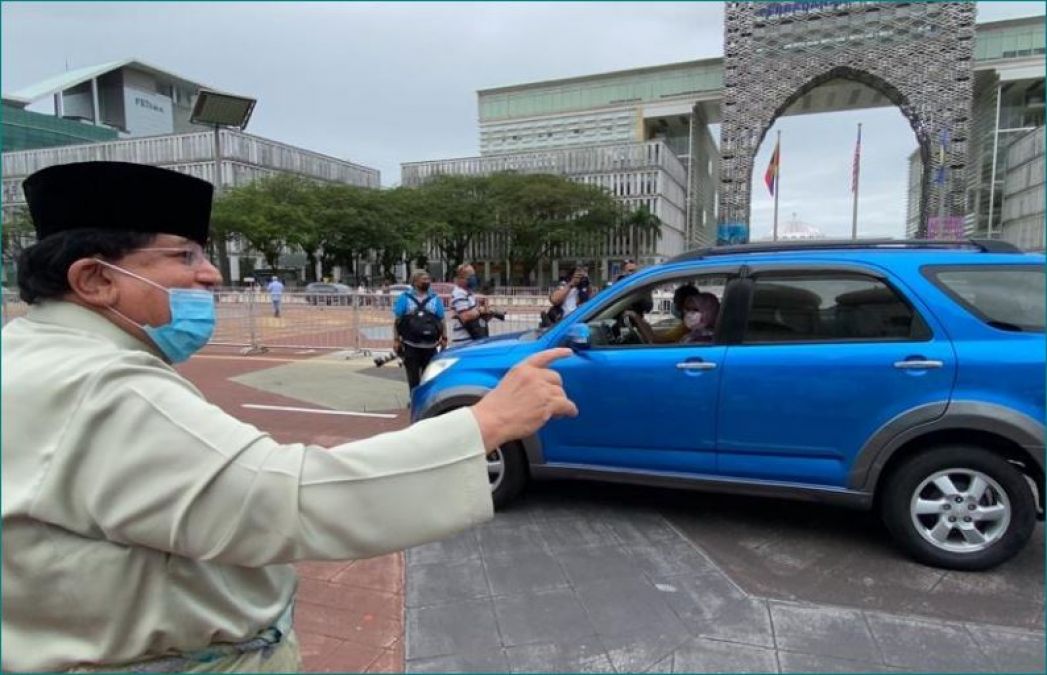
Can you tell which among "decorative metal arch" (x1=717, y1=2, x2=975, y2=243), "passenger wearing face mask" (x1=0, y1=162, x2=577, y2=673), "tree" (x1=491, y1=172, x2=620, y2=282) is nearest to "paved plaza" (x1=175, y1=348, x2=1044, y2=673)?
"passenger wearing face mask" (x1=0, y1=162, x2=577, y2=673)

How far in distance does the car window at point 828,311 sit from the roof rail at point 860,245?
1.03 feet

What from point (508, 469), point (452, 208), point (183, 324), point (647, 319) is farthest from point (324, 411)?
point (452, 208)

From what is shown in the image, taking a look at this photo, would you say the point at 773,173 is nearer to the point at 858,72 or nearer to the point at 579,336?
the point at 858,72

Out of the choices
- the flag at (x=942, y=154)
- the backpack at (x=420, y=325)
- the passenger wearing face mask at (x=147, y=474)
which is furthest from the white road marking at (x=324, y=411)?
the flag at (x=942, y=154)

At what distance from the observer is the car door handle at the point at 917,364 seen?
351 centimetres

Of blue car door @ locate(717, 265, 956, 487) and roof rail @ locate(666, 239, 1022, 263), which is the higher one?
roof rail @ locate(666, 239, 1022, 263)

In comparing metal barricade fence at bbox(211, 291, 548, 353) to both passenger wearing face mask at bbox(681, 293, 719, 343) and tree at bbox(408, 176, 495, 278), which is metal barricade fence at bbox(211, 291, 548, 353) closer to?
passenger wearing face mask at bbox(681, 293, 719, 343)

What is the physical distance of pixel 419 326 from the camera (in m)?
7.33

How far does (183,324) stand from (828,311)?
11.9 feet

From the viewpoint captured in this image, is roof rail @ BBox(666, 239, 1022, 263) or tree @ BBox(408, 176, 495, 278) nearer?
roof rail @ BBox(666, 239, 1022, 263)

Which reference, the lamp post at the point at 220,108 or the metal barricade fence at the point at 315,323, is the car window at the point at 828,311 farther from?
the lamp post at the point at 220,108

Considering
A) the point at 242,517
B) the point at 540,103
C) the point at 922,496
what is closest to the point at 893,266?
the point at 922,496

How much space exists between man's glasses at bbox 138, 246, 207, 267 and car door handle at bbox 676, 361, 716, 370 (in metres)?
3.13

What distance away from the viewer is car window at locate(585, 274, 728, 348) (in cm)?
421
